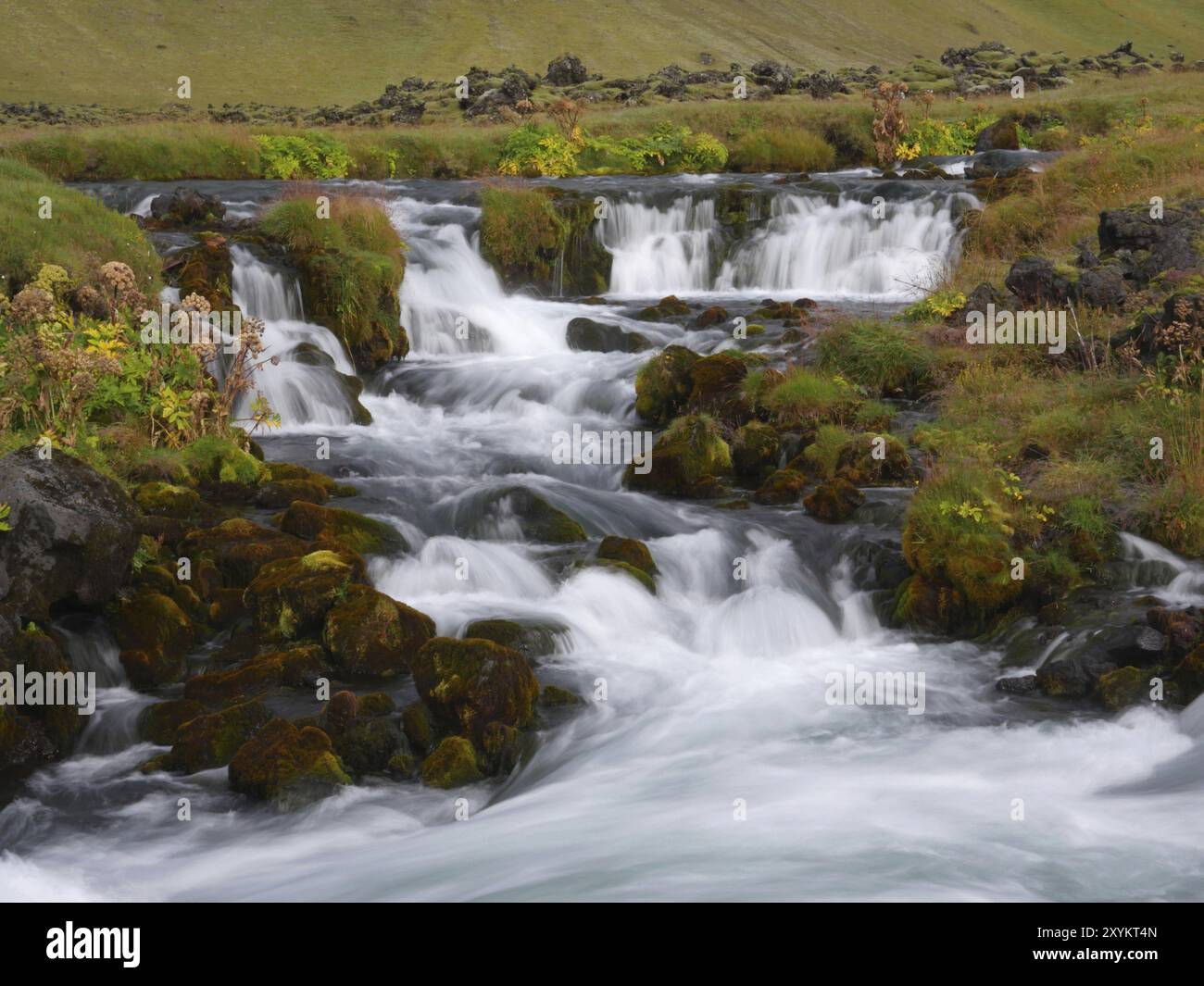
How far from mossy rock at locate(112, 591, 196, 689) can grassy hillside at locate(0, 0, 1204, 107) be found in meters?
54.5

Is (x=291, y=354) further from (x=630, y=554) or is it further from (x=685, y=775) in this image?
(x=685, y=775)

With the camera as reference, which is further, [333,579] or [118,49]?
[118,49]

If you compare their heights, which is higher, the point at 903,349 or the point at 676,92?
the point at 676,92

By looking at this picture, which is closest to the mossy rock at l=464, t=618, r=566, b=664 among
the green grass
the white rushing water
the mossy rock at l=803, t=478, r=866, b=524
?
the white rushing water

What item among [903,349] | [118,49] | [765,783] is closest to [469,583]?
[765,783]

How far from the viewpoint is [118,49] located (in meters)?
68.6

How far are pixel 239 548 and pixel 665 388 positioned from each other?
6.72 metres

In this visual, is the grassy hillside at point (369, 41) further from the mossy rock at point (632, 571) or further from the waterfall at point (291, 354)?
the mossy rock at point (632, 571)

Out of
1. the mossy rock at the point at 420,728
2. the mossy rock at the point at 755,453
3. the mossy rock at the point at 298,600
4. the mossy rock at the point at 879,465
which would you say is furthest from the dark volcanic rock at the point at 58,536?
the mossy rock at the point at 879,465

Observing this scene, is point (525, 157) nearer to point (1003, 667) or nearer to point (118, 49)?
point (1003, 667)

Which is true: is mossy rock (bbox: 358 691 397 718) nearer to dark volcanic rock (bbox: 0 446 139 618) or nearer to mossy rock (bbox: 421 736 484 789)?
mossy rock (bbox: 421 736 484 789)

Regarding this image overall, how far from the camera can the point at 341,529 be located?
1105 cm

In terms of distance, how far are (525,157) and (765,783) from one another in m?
23.4

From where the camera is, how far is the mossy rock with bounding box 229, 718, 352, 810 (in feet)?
24.8
